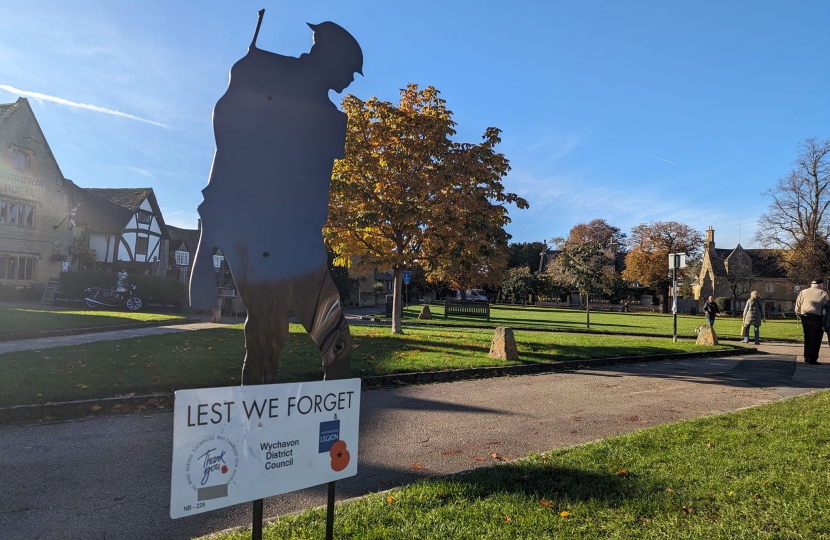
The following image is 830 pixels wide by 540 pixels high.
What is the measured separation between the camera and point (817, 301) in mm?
12578

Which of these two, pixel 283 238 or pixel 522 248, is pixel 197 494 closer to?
pixel 283 238

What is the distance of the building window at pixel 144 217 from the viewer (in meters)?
36.5

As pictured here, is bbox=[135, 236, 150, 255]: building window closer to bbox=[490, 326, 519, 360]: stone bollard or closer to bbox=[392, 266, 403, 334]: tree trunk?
bbox=[392, 266, 403, 334]: tree trunk

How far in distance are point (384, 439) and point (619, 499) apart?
2.63m

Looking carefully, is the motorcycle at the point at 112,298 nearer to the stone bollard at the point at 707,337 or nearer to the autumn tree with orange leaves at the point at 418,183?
the autumn tree with orange leaves at the point at 418,183

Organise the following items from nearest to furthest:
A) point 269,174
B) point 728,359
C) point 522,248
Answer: point 269,174, point 728,359, point 522,248

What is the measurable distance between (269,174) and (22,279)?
32.8 meters

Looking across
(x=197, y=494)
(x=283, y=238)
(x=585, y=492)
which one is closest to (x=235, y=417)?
(x=197, y=494)

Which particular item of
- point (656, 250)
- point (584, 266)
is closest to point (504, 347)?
point (584, 266)

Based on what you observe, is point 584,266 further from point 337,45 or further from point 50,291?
point 50,291

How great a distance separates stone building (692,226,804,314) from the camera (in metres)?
60.6

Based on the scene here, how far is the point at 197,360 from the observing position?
31.2 ft

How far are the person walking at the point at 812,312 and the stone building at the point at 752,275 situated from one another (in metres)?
49.7

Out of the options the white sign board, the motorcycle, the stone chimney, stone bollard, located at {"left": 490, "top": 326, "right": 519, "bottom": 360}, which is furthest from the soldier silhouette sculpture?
the stone chimney
